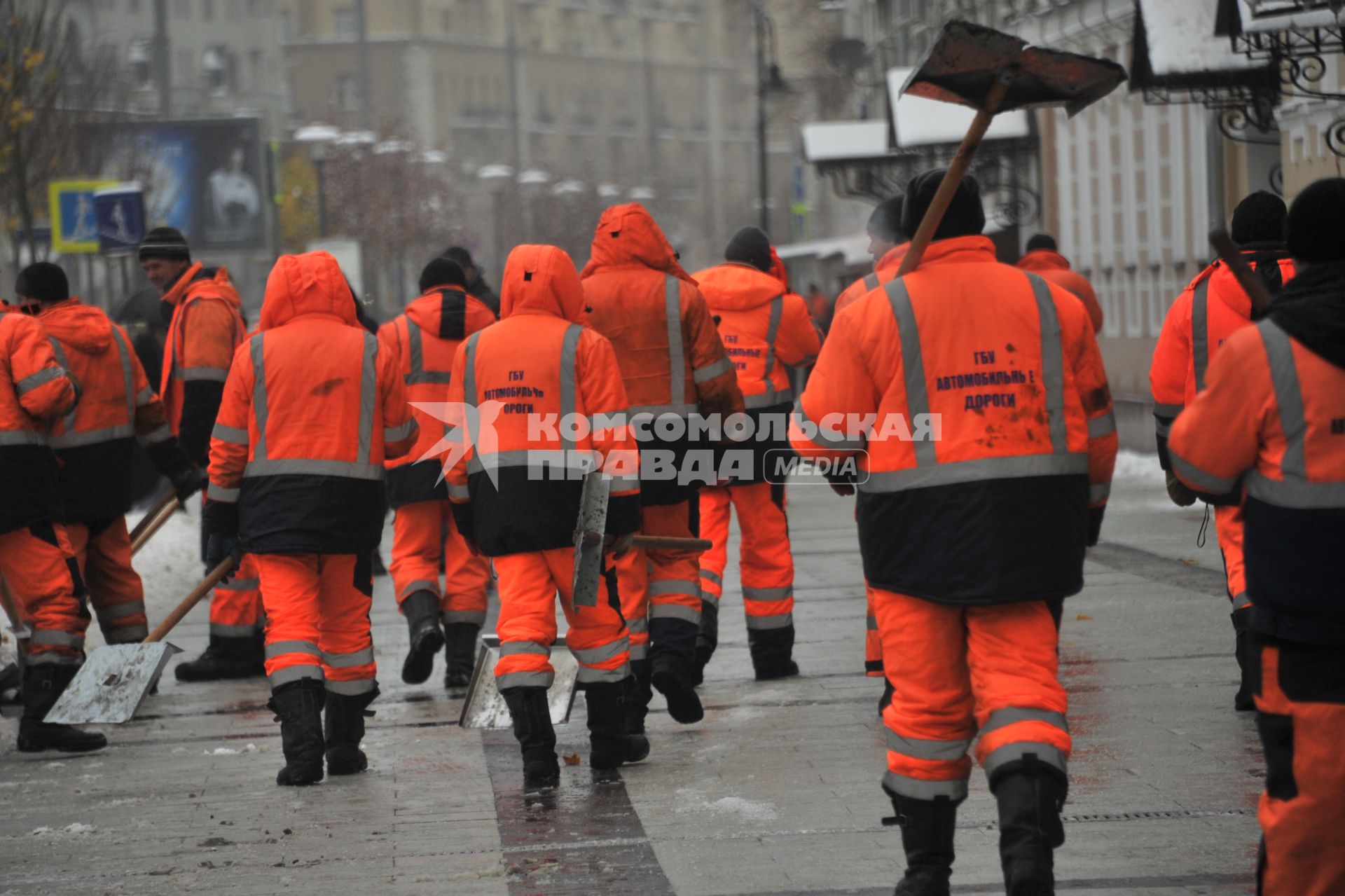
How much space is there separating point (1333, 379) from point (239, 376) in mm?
4167

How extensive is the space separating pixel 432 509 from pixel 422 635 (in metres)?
0.61

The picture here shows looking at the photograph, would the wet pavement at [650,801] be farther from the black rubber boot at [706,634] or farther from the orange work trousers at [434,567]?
the orange work trousers at [434,567]

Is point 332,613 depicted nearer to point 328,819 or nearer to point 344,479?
point 344,479

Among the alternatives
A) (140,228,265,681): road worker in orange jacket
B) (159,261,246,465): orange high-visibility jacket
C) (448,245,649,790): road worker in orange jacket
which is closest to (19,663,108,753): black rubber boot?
(140,228,265,681): road worker in orange jacket

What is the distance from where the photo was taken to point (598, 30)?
105125 mm

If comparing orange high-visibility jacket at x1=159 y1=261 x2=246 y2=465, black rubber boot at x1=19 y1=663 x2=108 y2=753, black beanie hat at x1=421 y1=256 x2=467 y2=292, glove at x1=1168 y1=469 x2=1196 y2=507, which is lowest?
black rubber boot at x1=19 y1=663 x2=108 y2=753

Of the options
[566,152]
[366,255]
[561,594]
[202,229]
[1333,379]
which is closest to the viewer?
[1333,379]

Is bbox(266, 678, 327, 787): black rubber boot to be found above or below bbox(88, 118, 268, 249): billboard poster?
below

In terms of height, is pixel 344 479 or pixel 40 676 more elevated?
pixel 344 479

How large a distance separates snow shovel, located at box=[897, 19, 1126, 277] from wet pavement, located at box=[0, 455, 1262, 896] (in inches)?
69.6

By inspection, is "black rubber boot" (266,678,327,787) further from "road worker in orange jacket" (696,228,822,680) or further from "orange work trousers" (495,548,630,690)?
"road worker in orange jacket" (696,228,822,680)

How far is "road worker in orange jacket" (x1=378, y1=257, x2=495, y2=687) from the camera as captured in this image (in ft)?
30.3

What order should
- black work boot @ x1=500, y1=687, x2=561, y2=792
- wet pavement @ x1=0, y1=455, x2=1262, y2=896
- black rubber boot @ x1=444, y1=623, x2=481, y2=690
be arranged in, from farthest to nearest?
1. black rubber boot @ x1=444, y1=623, x2=481, y2=690
2. black work boot @ x1=500, y1=687, x2=561, y2=792
3. wet pavement @ x1=0, y1=455, x2=1262, y2=896

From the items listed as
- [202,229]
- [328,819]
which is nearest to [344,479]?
[328,819]
